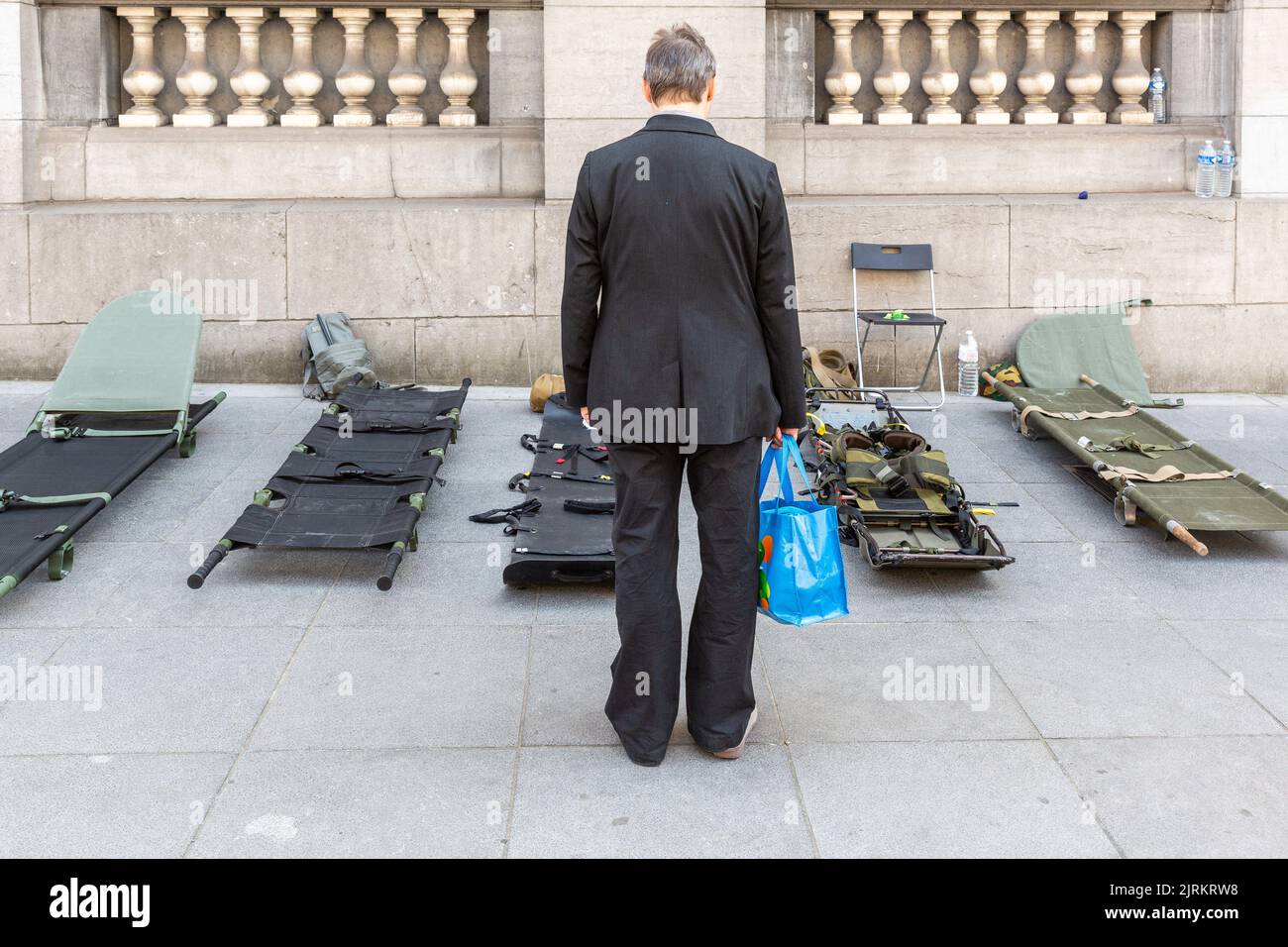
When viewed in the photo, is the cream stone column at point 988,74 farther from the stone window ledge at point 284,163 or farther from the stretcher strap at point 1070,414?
the stone window ledge at point 284,163

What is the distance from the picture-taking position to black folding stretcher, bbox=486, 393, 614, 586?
19.2 ft

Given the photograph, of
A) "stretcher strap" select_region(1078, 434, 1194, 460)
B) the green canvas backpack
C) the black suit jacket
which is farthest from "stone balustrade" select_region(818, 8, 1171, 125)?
the black suit jacket

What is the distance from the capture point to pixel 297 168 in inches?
396

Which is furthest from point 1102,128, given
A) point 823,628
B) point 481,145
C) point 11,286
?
point 11,286

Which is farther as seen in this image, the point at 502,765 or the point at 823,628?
the point at 823,628

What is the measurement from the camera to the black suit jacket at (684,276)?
4008 millimetres

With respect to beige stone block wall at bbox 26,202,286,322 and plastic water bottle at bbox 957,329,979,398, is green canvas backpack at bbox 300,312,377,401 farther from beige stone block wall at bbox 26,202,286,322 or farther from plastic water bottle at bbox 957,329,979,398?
plastic water bottle at bbox 957,329,979,398

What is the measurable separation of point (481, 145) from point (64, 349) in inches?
128

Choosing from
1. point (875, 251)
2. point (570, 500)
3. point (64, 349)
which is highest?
point (875, 251)

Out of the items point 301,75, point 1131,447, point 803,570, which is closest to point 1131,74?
point 1131,447

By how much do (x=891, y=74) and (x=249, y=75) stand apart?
15.5ft

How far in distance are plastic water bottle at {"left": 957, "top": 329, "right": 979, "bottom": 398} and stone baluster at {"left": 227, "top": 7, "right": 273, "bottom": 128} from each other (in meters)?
5.33

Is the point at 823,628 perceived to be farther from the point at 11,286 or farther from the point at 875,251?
the point at 11,286

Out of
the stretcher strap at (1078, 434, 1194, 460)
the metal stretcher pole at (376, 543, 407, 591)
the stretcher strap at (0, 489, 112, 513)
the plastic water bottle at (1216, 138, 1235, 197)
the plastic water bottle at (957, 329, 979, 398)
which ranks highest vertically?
the plastic water bottle at (1216, 138, 1235, 197)
